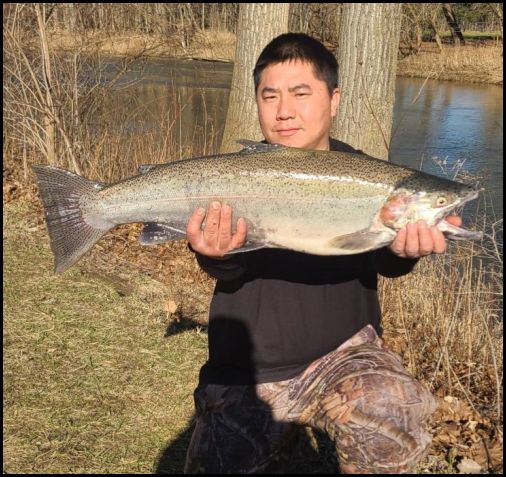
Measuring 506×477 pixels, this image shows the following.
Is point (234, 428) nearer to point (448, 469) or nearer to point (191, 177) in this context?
point (191, 177)

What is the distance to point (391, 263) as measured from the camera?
2.72 metres

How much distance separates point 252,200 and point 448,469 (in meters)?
1.98

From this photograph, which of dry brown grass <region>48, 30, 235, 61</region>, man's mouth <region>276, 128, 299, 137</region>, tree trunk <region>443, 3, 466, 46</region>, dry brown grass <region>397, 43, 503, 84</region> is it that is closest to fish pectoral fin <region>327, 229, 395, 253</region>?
man's mouth <region>276, 128, 299, 137</region>

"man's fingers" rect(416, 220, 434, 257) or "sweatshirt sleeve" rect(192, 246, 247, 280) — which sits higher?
"man's fingers" rect(416, 220, 434, 257)

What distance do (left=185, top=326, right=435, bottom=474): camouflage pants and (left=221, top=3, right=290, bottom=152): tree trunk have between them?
185 inches

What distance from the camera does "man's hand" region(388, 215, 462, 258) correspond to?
8.05 ft

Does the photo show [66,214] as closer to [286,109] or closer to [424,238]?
[286,109]

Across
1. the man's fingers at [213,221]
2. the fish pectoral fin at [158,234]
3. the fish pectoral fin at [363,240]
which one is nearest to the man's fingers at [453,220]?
the fish pectoral fin at [363,240]

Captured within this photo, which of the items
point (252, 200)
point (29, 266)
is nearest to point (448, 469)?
point (252, 200)

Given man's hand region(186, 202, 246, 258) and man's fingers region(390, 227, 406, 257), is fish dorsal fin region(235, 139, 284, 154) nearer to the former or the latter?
man's hand region(186, 202, 246, 258)

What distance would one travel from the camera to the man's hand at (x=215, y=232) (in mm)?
2576

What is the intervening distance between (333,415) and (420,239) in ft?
2.66

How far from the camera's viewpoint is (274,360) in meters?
2.86

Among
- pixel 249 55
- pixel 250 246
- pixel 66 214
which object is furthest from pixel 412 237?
pixel 249 55
